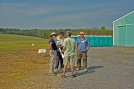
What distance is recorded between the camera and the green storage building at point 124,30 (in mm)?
36616

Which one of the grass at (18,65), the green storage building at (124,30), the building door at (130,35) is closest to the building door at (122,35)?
the green storage building at (124,30)

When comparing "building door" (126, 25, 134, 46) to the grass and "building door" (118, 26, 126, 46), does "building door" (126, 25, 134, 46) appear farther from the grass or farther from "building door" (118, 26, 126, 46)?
the grass

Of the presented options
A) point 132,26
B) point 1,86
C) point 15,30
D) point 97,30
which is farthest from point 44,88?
point 15,30

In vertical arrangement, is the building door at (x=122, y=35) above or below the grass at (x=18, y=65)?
above

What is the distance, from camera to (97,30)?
279 feet

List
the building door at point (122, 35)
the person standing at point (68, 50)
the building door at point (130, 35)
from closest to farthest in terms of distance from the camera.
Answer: the person standing at point (68, 50)
the building door at point (130, 35)
the building door at point (122, 35)

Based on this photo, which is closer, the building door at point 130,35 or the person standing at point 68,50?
the person standing at point 68,50

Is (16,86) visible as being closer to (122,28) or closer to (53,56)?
(53,56)

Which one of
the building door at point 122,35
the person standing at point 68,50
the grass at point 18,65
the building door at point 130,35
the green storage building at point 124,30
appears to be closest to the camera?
the person standing at point 68,50

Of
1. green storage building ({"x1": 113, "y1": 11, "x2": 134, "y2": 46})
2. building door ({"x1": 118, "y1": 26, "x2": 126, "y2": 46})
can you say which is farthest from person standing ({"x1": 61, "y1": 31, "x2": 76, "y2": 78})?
building door ({"x1": 118, "y1": 26, "x2": 126, "y2": 46})

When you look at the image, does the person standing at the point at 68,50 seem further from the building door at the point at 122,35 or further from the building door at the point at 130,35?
the building door at the point at 122,35

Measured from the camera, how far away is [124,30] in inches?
1507

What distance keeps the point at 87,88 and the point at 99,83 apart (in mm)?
856

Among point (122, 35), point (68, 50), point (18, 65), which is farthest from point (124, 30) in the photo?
point (68, 50)
